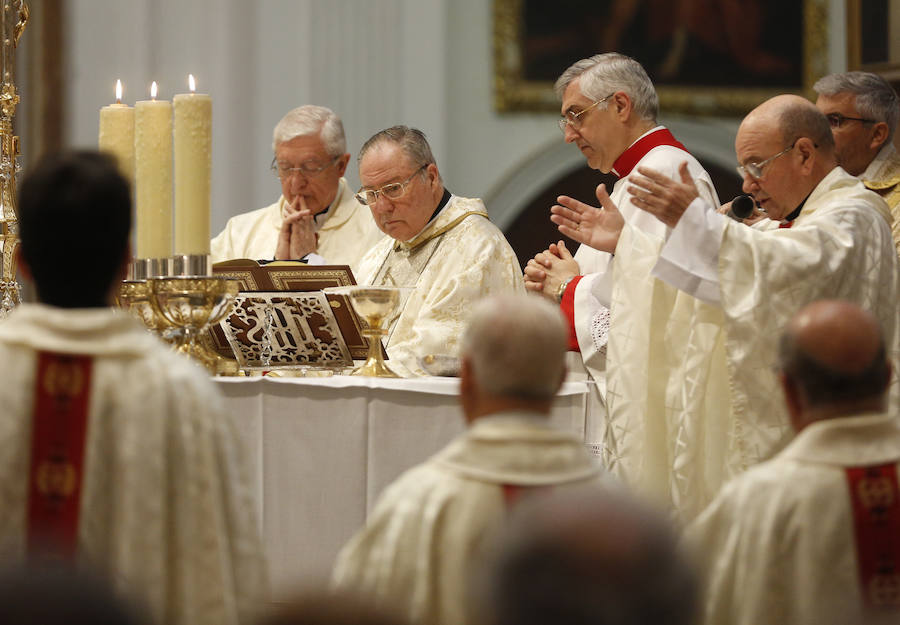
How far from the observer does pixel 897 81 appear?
6832 mm

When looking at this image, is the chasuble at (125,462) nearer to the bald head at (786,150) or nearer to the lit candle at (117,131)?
the lit candle at (117,131)

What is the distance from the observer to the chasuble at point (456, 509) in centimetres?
212

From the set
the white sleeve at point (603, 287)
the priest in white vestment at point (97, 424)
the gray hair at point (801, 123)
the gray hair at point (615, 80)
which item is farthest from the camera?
the gray hair at point (615, 80)

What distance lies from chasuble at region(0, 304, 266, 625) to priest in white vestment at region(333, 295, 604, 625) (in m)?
0.23

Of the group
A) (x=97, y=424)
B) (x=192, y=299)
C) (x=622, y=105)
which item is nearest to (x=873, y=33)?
(x=622, y=105)

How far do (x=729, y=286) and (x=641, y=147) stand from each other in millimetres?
1314

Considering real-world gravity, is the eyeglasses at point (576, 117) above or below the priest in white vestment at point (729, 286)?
above

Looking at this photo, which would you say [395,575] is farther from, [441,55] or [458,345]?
[441,55]

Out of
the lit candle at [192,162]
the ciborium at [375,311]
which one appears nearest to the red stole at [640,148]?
the ciborium at [375,311]

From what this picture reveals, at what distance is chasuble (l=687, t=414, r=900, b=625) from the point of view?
222 cm

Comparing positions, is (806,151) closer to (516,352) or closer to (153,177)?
(153,177)

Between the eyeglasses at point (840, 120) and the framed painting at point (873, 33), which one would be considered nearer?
the eyeglasses at point (840, 120)

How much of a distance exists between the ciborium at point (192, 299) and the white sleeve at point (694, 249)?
1.17 metres

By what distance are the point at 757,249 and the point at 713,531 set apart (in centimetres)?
167
